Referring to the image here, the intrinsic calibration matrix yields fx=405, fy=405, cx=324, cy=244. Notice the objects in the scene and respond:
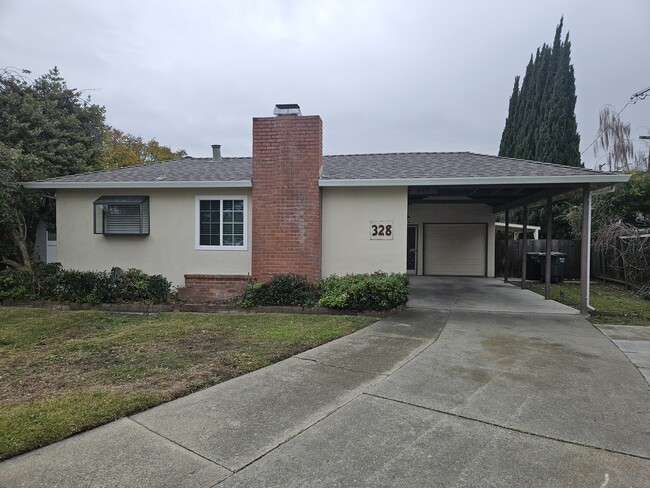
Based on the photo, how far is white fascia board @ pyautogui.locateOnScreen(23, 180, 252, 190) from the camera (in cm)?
941

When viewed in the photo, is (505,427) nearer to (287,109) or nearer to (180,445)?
(180,445)

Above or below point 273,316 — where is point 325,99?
above

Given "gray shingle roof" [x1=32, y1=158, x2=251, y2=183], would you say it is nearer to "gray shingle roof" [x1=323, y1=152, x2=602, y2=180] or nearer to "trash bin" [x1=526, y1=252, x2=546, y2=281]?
"gray shingle roof" [x1=323, y1=152, x2=602, y2=180]

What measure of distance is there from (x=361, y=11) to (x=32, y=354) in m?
10.9

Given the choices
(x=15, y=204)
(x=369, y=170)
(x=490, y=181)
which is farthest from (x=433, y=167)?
(x=15, y=204)

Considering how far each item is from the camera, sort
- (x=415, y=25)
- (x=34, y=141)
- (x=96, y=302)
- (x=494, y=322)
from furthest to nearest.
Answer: (x=34, y=141) < (x=415, y=25) < (x=96, y=302) < (x=494, y=322)

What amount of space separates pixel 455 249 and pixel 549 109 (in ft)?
39.1

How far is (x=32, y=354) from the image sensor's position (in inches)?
207

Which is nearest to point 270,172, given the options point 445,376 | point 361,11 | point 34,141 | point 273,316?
point 273,316

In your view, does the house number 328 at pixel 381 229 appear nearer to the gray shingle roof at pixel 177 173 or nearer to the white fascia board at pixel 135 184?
the white fascia board at pixel 135 184

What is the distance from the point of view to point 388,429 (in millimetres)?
3221

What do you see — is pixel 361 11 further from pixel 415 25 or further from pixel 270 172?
pixel 270 172

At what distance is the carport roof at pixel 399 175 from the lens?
8477mm

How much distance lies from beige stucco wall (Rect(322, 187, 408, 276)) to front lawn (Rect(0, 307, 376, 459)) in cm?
189
